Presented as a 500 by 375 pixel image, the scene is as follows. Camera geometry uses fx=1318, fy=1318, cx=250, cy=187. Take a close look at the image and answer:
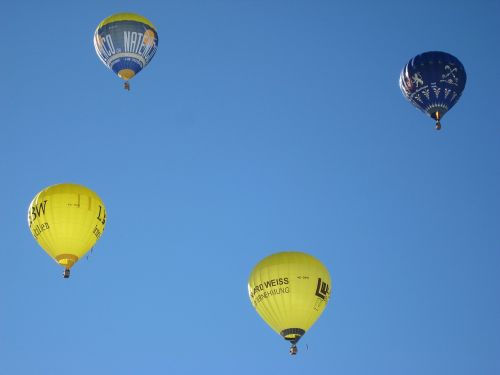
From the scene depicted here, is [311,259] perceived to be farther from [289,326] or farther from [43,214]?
[43,214]

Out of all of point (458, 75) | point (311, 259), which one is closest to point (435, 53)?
point (458, 75)

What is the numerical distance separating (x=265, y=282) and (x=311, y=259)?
2.03m

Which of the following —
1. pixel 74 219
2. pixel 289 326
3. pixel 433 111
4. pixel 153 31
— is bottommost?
pixel 289 326

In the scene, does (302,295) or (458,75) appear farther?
(458,75)

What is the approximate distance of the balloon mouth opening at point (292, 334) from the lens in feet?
164

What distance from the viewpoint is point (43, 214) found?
5100 centimetres

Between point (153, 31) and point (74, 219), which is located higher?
point (153, 31)

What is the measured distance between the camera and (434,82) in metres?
56.8

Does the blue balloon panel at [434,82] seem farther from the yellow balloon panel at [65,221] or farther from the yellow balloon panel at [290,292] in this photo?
the yellow balloon panel at [65,221]

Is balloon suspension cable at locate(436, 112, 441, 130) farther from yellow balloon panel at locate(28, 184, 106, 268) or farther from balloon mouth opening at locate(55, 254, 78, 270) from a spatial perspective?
balloon mouth opening at locate(55, 254, 78, 270)

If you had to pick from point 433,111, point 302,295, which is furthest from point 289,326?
point 433,111

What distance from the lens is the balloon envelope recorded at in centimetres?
5766

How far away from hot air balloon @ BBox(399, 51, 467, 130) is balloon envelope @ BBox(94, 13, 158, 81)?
1167 centimetres

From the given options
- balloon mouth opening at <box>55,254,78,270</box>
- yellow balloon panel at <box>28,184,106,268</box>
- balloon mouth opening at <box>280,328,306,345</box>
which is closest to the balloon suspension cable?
balloon mouth opening at <box>280,328,306,345</box>
